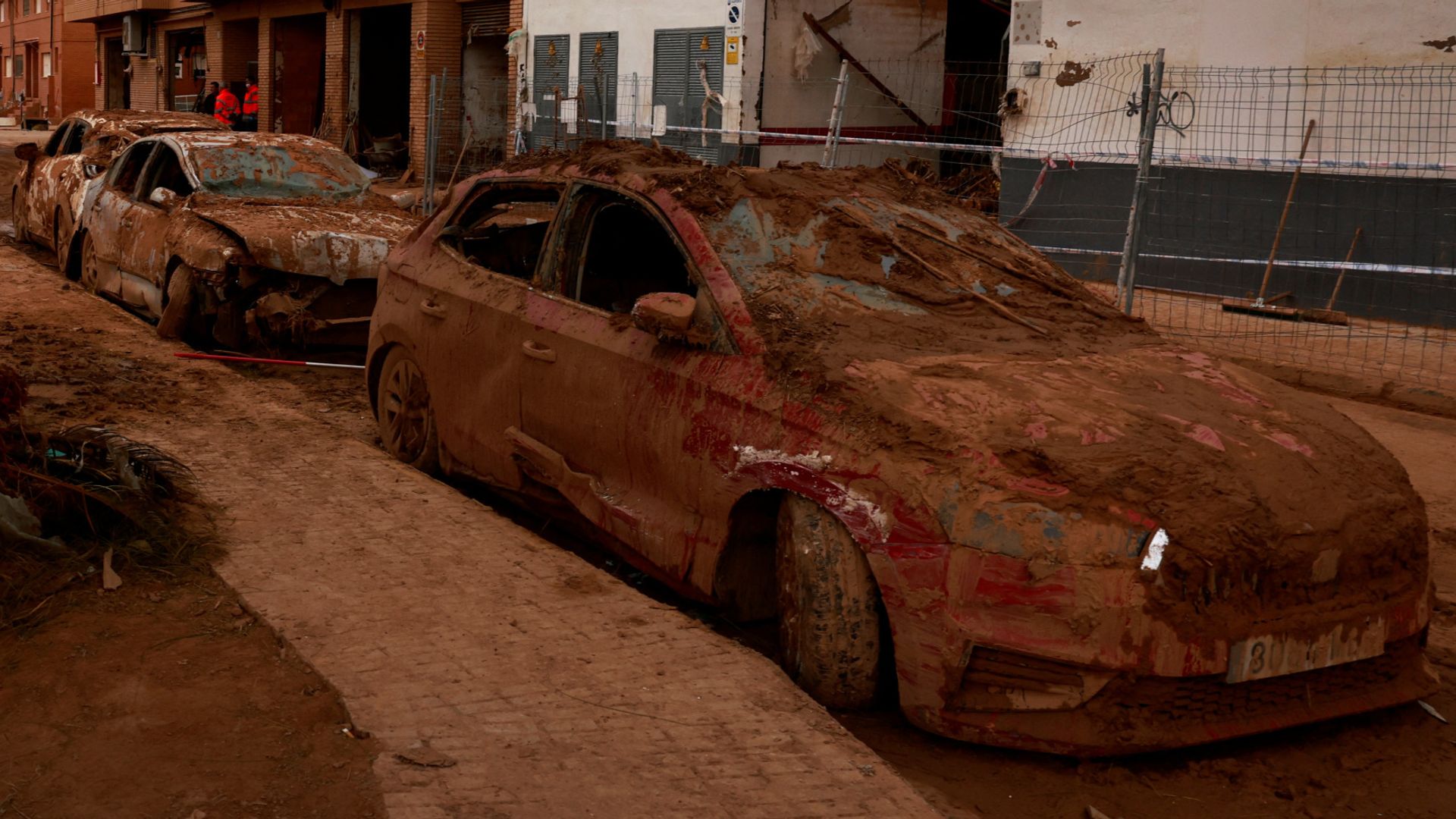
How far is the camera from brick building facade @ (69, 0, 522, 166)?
86.4 ft

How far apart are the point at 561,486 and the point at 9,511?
5.99 feet

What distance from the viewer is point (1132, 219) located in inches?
428

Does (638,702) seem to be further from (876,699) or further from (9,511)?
(9,511)

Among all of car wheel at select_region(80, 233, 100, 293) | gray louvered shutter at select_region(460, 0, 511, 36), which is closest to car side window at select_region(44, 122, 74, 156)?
car wheel at select_region(80, 233, 100, 293)

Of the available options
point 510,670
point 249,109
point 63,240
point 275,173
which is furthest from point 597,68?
point 510,670

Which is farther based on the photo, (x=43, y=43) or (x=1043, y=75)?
(x=43, y=43)

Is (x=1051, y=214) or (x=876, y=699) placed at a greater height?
(x=1051, y=214)

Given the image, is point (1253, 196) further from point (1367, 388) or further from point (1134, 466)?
point (1134, 466)

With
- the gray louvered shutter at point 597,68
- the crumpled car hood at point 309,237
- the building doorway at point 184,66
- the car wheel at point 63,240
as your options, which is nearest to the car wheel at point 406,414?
the crumpled car hood at point 309,237

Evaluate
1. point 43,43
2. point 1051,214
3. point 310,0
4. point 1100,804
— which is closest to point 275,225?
point 1100,804

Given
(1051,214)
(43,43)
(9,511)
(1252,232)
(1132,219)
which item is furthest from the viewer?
(43,43)

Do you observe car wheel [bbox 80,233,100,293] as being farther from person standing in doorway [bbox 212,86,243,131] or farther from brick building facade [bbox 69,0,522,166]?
person standing in doorway [bbox 212,86,243,131]

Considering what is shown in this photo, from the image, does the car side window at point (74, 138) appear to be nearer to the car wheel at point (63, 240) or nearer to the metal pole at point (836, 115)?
the car wheel at point (63, 240)

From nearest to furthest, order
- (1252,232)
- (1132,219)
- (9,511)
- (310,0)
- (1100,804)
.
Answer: (1100,804)
(9,511)
(1132,219)
(1252,232)
(310,0)
